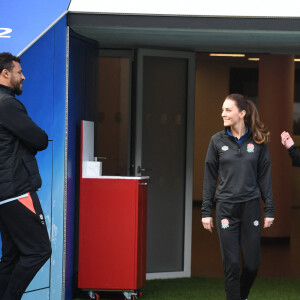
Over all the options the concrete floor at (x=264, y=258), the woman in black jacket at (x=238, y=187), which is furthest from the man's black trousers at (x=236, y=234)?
the concrete floor at (x=264, y=258)

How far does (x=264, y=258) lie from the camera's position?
894cm

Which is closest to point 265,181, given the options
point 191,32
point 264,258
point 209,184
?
point 209,184

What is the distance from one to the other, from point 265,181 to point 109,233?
5.60 ft

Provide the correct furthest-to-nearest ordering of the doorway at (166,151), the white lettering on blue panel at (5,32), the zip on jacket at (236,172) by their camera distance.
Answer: the doorway at (166,151)
the white lettering on blue panel at (5,32)
the zip on jacket at (236,172)

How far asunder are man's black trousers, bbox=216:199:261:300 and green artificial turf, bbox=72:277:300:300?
1484 millimetres

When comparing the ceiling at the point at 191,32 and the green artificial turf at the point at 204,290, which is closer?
the ceiling at the point at 191,32

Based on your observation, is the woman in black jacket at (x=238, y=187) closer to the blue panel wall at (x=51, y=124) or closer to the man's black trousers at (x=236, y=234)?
the man's black trousers at (x=236, y=234)

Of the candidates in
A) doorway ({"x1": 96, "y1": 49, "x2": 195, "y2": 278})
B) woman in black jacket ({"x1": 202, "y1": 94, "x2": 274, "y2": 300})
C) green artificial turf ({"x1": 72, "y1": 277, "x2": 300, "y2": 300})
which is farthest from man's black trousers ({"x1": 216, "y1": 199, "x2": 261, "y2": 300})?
doorway ({"x1": 96, "y1": 49, "x2": 195, "y2": 278})

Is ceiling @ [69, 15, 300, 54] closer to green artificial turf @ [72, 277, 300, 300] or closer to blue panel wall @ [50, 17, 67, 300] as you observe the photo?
blue panel wall @ [50, 17, 67, 300]

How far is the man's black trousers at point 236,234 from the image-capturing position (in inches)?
189

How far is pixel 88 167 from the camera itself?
6113mm

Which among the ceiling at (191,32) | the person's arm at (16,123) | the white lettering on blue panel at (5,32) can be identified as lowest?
the person's arm at (16,123)

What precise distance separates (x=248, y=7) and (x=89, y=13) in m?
1.27

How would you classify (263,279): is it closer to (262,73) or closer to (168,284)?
(168,284)
